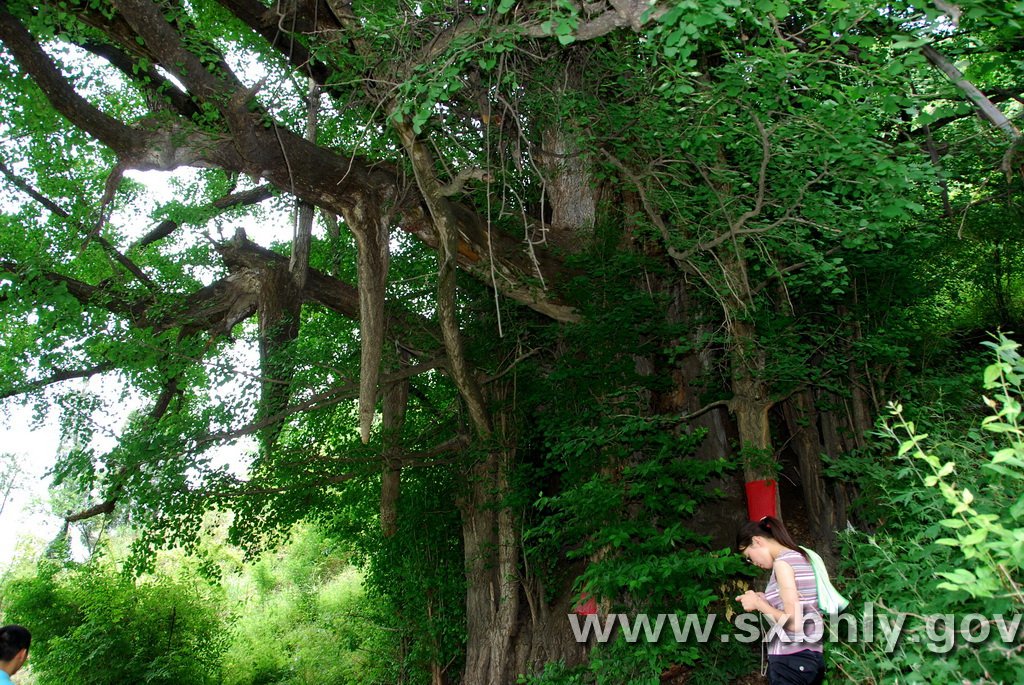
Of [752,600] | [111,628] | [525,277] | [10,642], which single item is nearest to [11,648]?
[10,642]

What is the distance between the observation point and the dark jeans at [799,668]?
376 centimetres

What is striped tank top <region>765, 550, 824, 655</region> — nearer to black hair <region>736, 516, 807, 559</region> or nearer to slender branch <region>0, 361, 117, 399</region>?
black hair <region>736, 516, 807, 559</region>

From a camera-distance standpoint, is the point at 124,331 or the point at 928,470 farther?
the point at 124,331

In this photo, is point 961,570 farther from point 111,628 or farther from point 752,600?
point 111,628

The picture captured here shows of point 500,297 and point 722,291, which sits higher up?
point 500,297

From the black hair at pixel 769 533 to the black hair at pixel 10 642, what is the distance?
3.34 m

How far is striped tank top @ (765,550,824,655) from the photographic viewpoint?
3.71 metres

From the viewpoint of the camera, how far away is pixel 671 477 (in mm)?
7141

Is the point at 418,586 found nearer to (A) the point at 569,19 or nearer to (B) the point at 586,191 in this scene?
(B) the point at 586,191

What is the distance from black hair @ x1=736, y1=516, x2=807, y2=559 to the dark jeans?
0.43 m

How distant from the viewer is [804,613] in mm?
3707

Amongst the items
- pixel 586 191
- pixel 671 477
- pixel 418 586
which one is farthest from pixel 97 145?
pixel 671 477

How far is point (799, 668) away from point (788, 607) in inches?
12.9

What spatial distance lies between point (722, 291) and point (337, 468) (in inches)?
194
